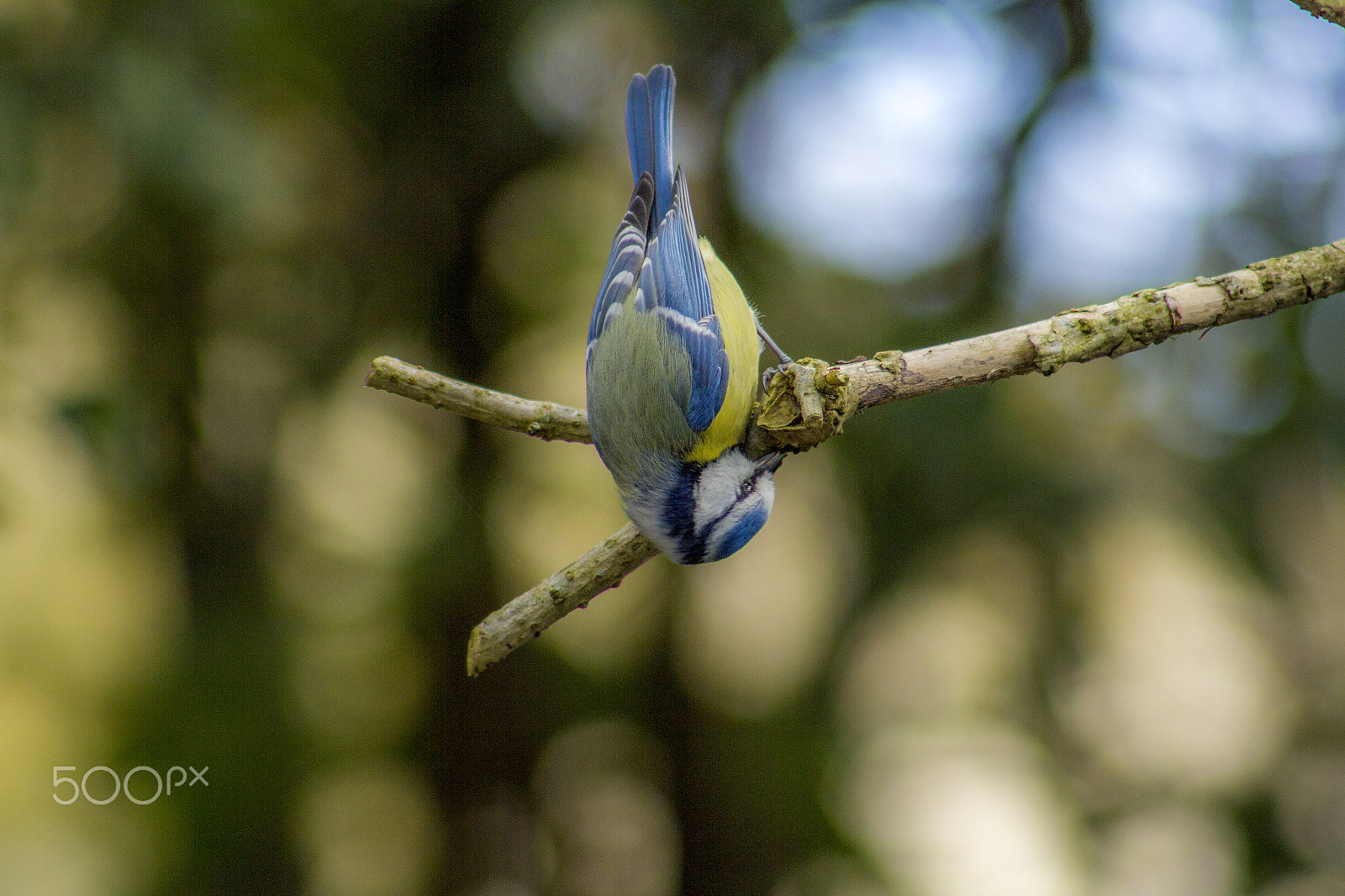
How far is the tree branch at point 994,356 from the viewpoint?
48.3 inches

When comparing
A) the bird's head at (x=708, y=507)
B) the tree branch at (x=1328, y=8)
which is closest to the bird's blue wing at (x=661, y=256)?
the bird's head at (x=708, y=507)

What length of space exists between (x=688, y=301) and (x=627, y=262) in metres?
0.22

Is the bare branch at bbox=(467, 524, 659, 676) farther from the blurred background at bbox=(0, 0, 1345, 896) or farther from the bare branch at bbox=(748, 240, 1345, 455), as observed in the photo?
the blurred background at bbox=(0, 0, 1345, 896)

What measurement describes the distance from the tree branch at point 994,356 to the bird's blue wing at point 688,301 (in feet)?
0.95

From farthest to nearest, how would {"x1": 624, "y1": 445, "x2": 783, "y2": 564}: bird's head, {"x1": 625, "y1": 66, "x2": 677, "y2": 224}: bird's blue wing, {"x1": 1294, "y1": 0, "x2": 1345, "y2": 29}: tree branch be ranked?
{"x1": 625, "y1": 66, "x2": 677, "y2": 224}: bird's blue wing < {"x1": 624, "y1": 445, "x2": 783, "y2": 564}: bird's head < {"x1": 1294, "y1": 0, "x2": 1345, "y2": 29}: tree branch

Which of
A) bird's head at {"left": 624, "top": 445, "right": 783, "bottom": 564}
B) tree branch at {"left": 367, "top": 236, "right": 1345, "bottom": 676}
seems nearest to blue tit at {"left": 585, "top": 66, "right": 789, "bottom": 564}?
bird's head at {"left": 624, "top": 445, "right": 783, "bottom": 564}

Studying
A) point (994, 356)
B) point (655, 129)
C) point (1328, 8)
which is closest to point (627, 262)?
point (655, 129)

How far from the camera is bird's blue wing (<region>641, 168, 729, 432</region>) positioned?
1.59m

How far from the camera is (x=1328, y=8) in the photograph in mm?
1205

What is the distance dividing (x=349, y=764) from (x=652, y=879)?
4.34ft

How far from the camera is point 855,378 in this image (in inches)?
49.2

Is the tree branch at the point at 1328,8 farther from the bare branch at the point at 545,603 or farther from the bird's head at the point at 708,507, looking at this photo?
the bare branch at the point at 545,603

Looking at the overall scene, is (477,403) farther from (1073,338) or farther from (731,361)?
(1073,338)

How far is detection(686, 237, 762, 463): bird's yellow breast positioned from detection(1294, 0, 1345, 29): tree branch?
A: 3.40 ft
